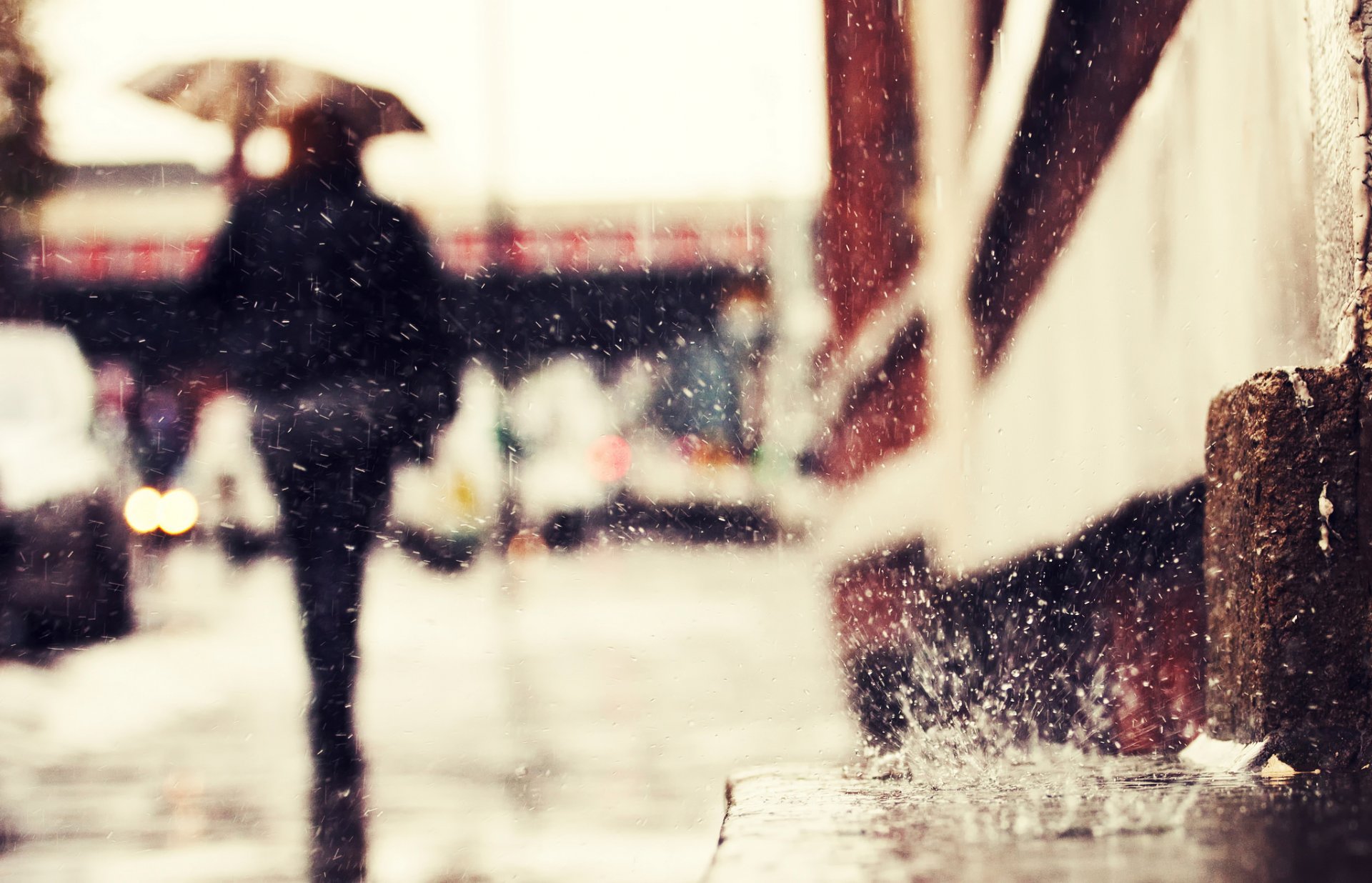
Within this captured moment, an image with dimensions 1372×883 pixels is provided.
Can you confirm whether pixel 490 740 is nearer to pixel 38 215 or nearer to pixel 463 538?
pixel 463 538

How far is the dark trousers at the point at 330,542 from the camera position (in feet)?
9.59

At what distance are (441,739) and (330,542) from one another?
46.4 inches

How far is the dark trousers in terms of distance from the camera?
115 inches

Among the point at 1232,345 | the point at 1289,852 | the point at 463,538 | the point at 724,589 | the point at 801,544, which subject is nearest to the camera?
the point at 1289,852

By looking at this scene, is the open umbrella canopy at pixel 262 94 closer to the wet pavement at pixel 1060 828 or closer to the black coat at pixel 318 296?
the black coat at pixel 318 296

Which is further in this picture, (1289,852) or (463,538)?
(463,538)

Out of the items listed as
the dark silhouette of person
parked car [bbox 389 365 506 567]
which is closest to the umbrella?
the dark silhouette of person

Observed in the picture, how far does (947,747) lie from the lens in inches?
117

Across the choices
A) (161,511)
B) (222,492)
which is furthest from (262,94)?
(222,492)

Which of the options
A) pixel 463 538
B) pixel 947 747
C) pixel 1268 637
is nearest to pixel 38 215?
pixel 463 538

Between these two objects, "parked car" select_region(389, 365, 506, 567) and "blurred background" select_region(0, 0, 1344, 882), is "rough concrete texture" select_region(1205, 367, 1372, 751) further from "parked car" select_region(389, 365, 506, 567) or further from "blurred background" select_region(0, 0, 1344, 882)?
"parked car" select_region(389, 365, 506, 567)

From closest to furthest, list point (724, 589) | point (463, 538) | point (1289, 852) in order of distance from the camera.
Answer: point (1289, 852), point (724, 589), point (463, 538)

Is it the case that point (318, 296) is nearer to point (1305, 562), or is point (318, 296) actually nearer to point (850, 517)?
point (1305, 562)

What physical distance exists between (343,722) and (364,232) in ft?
4.04
